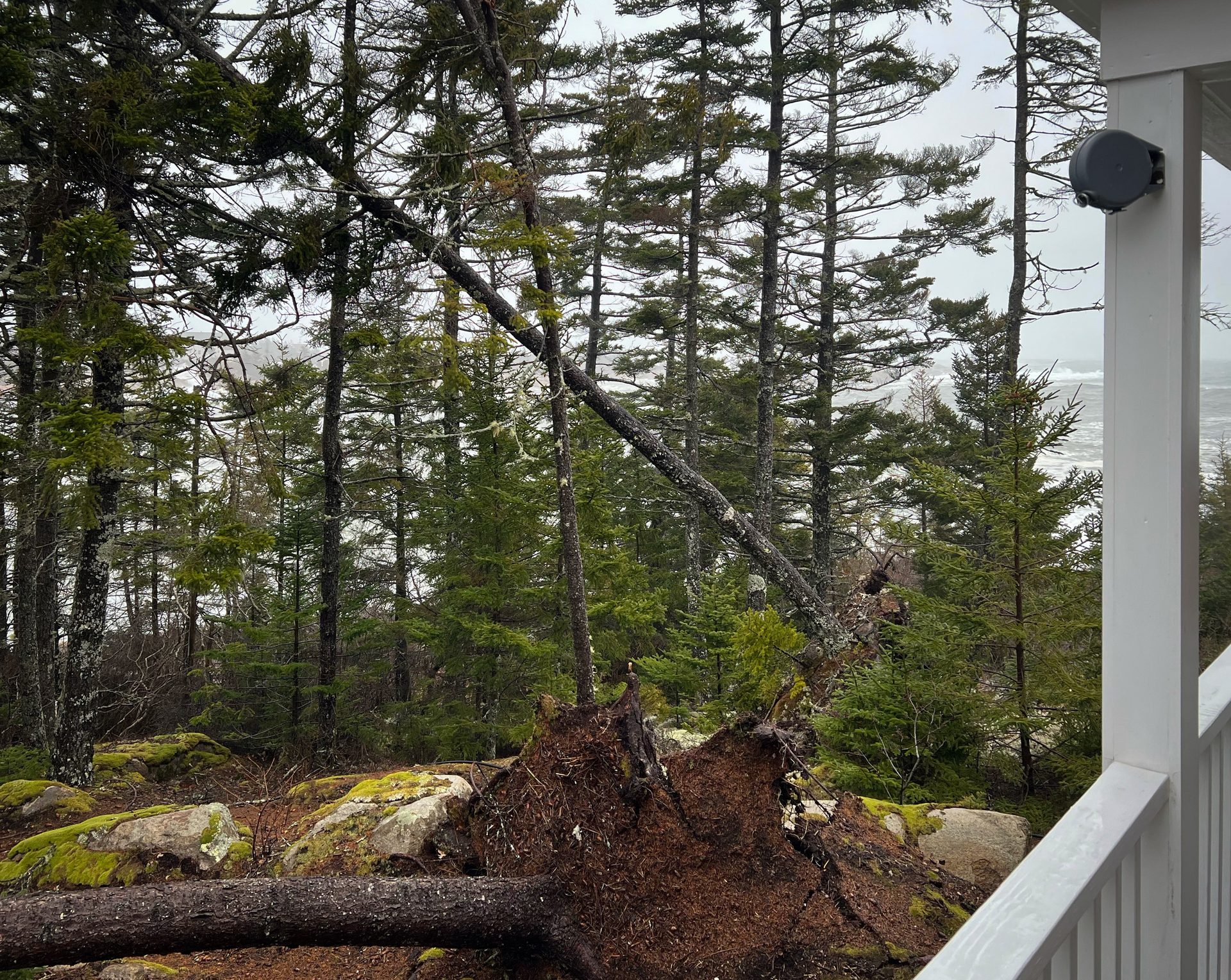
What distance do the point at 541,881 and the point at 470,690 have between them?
25.9ft

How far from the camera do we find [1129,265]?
1.36 metres

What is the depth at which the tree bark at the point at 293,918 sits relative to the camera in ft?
8.82

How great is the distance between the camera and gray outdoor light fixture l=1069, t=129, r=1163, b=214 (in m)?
1.26

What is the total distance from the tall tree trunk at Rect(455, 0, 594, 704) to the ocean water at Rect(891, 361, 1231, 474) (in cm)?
394

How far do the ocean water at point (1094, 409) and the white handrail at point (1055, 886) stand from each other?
68 centimetres

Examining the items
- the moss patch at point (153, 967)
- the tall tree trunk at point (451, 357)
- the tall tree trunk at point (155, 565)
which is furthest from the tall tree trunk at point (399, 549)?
the moss patch at point (153, 967)

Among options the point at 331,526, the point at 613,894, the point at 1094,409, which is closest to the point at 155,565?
the point at 331,526

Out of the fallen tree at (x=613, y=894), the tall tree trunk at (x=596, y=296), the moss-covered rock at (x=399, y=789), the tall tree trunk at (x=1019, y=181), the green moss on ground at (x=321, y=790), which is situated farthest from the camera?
the tall tree trunk at (x=596, y=296)

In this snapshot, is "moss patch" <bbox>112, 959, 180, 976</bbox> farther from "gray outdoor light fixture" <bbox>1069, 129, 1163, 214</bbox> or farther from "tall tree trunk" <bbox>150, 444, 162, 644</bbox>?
"gray outdoor light fixture" <bbox>1069, 129, 1163, 214</bbox>

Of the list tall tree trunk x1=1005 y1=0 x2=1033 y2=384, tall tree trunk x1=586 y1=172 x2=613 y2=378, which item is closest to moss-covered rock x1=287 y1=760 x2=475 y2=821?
tall tree trunk x1=1005 y1=0 x2=1033 y2=384

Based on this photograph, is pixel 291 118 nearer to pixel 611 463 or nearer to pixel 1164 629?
pixel 1164 629

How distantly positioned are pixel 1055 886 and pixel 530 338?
21.6ft

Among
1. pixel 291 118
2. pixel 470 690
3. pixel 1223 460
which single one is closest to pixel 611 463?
pixel 470 690

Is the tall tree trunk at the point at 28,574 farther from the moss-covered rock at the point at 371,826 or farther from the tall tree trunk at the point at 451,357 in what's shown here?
the moss-covered rock at the point at 371,826
